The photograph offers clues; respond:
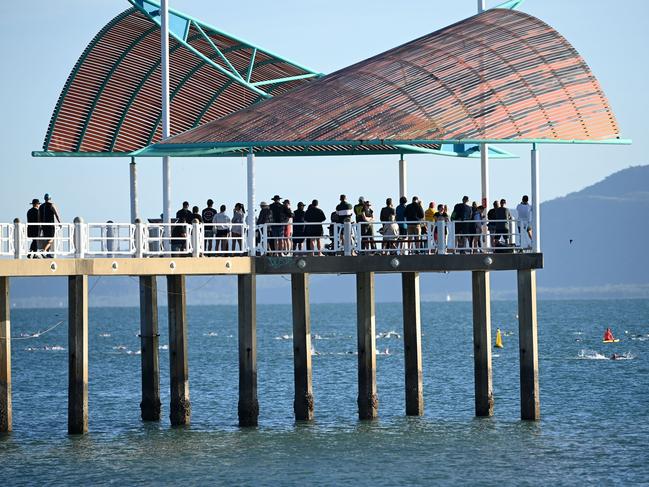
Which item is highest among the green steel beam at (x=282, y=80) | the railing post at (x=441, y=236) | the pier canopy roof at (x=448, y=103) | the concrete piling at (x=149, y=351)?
the green steel beam at (x=282, y=80)

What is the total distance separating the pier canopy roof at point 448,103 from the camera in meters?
45.3

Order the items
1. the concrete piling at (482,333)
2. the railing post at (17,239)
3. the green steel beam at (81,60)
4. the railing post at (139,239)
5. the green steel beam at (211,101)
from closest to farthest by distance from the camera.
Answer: the railing post at (17,239) < the railing post at (139,239) < the concrete piling at (482,333) < the green steel beam at (81,60) < the green steel beam at (211,101)

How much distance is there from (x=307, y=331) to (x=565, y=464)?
8383 millimetres

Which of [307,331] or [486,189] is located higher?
[486,189]

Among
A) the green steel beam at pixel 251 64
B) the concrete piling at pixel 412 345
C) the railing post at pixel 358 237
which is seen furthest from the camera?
the green steel beam at pixel 251 64

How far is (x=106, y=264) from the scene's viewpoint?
4238cm

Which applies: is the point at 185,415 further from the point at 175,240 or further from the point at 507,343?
the point at 507,343

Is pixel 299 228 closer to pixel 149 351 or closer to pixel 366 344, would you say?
pixel 366 344

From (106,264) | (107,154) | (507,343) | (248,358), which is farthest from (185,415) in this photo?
(507,343)

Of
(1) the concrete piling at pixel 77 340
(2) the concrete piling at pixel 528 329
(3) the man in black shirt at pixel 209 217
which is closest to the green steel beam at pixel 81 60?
(3) the man in black shirt at pixel 209 217

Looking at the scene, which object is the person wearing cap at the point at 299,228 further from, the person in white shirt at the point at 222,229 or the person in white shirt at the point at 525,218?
the person in white shirt at the point at 525,218

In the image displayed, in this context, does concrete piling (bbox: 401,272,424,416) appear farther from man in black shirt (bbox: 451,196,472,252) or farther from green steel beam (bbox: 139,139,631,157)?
green steel beam (bbox: 139,139,631,157)

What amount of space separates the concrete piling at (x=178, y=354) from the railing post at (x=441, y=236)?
761 cm

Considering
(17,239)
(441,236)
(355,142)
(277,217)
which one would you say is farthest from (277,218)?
(17,239)
